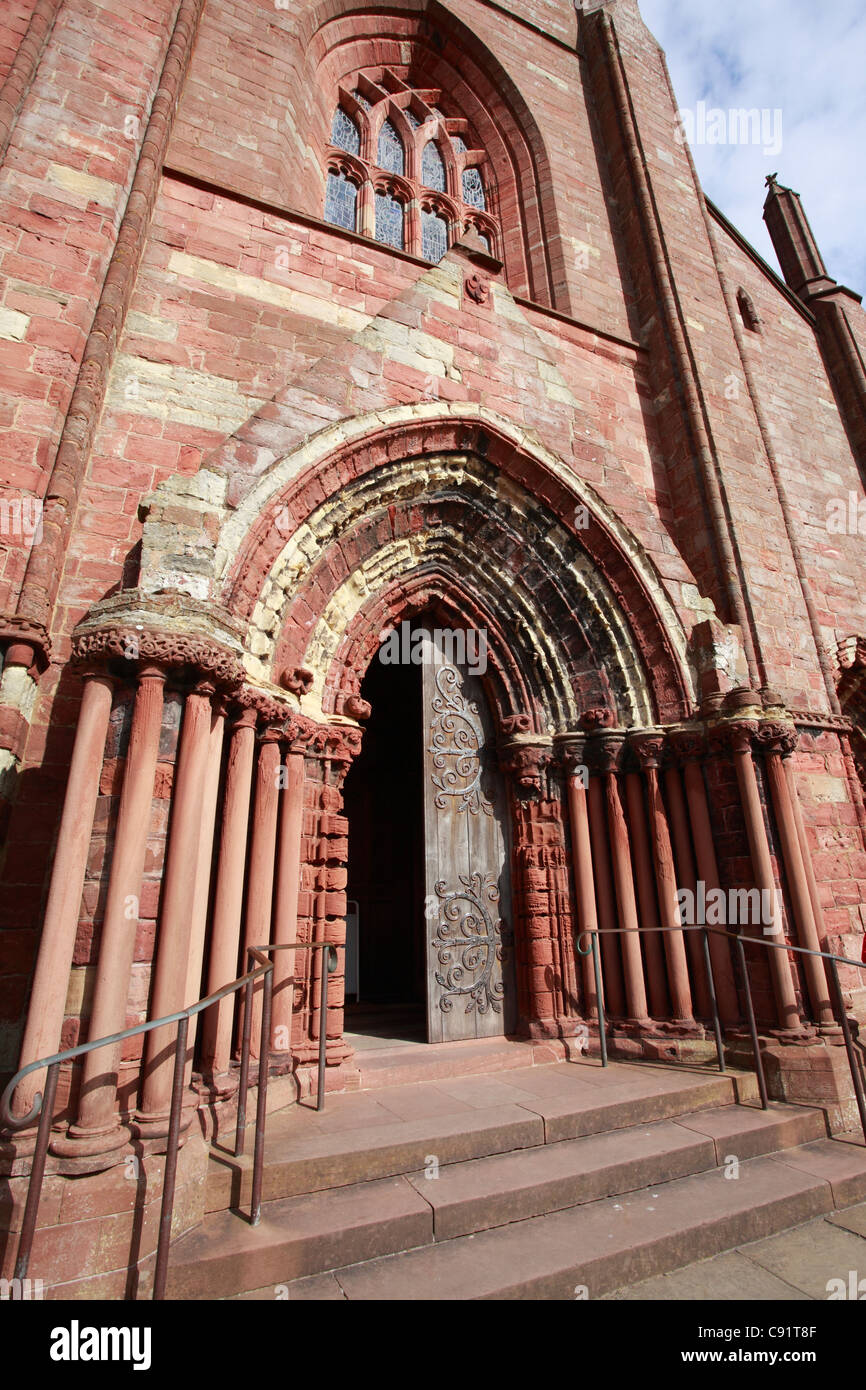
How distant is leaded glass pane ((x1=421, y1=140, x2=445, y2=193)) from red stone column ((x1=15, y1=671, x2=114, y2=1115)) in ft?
30.0

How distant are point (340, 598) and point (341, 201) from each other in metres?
5.97

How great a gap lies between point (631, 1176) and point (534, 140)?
11.6 metres

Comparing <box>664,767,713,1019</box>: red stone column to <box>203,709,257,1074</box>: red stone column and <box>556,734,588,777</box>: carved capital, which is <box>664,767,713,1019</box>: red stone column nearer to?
<box>556,734,588,777</box>: carved capital

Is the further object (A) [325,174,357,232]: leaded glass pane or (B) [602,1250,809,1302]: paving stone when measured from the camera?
(A) [325,174,357,232]: leaded glass pane

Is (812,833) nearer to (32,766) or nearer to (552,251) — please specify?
(32,766)

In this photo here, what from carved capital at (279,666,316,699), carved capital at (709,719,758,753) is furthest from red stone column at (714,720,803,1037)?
carved capital at (279,666,316,699)

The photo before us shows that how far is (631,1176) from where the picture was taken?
319 centimetres

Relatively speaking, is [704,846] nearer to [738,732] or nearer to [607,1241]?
[738,732]

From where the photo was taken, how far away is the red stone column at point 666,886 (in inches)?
196

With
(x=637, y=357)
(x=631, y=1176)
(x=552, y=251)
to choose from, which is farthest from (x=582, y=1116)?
(x=552, y=251)

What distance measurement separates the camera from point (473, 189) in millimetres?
9367

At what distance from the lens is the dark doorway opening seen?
8.80 metres

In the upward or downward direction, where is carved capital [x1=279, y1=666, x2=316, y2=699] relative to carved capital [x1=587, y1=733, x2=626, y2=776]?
upward

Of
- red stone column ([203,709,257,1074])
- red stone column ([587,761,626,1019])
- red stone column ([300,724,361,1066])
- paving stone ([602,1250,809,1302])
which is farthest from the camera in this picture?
red stone column ([587,761,626,1019])
